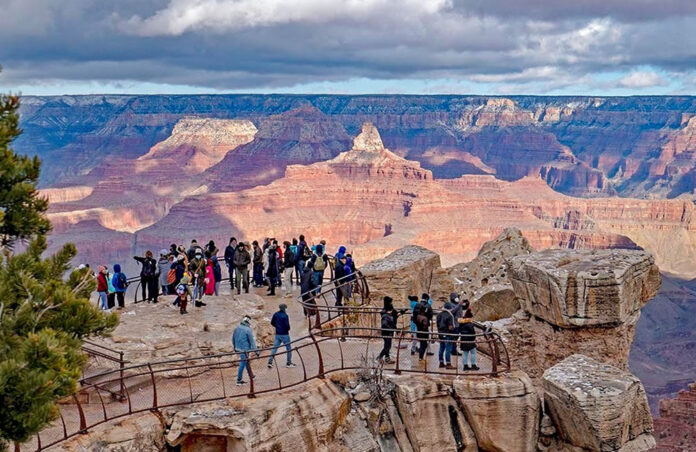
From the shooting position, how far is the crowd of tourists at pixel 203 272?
20.8m

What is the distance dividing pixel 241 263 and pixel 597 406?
10915 millimetres

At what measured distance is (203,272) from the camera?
2128 cm

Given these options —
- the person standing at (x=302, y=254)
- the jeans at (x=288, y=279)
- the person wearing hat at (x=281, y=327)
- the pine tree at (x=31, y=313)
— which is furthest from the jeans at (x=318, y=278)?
the pine tree at (x=31, y=313)

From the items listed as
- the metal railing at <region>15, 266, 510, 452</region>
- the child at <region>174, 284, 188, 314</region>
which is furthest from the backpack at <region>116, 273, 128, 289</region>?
the metal railing at <region>15, 266, 510, 452</region>

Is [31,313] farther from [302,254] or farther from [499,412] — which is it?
[302,254]

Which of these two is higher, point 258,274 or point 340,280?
point 340,280

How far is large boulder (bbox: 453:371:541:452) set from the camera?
15406 millimetres

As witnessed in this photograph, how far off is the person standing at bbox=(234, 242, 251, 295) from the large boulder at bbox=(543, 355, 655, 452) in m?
9.43

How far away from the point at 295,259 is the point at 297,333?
4019 mm

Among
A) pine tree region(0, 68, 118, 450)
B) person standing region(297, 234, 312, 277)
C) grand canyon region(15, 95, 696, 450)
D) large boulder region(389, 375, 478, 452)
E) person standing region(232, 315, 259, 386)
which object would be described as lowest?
grand canyon region(15, 95, 696, 450)

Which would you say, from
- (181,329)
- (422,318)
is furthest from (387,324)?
(181,329)

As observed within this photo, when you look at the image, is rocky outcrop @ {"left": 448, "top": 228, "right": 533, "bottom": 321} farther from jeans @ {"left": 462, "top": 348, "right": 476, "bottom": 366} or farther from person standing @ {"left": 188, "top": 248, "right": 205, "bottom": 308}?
person standing @ {"left": 188, "top": 248, "right": 205, "bottom": 308}

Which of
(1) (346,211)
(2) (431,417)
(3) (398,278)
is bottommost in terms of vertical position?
(1) (346,211)

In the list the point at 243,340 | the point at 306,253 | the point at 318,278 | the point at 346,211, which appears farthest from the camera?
the point at 346,211
